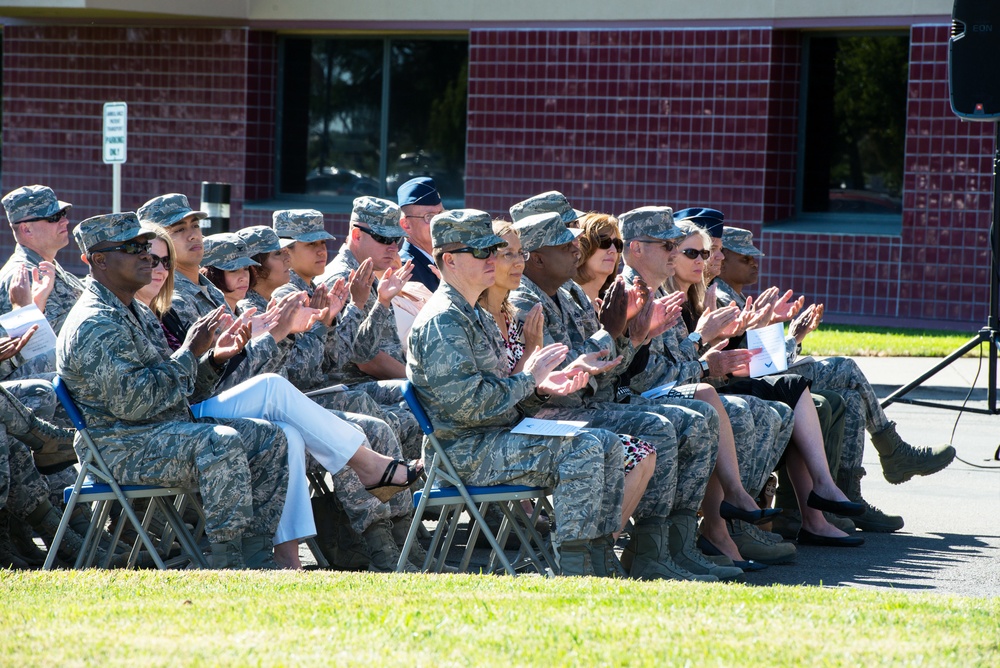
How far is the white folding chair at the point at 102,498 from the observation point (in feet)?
18.6

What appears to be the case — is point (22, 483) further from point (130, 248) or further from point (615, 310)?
point (615, 310)

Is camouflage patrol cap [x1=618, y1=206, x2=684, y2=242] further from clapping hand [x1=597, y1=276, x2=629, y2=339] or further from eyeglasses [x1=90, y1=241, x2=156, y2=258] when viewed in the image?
eyeglasses [x1=90, y1=241, x2=156, y2=258]

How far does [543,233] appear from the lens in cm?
675

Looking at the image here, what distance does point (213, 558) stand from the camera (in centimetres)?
577

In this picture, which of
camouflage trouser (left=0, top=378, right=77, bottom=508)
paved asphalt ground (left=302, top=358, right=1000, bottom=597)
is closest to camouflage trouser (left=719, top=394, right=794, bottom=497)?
paved asphalt ground (left=302, top=358, right=1000, bottom=597)

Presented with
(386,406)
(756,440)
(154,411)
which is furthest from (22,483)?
(756,440)

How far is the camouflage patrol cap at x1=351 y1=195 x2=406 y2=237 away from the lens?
8.33 meters

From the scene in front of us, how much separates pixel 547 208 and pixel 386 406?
131 centimetres

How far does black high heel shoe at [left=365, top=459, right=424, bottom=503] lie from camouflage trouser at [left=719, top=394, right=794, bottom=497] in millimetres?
1660

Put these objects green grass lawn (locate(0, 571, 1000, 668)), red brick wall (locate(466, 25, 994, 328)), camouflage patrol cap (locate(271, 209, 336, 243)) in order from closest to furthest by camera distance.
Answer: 1. green grass lawn (locate(0, 571, 1000, 668))
2. camouflage patrol cap (locate(271, 209, 336, 243))
3. red brick wall (locate(466, 25, 994, 328))

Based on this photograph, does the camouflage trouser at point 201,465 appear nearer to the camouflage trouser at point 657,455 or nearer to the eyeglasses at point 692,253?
the camouflage trouser at point 657,455

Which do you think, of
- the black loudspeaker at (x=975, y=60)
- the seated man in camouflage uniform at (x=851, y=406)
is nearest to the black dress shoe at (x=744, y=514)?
the seated man in camouflage uniform at (x=851, y=406)

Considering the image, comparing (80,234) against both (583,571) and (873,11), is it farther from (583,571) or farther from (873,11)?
(873,11)

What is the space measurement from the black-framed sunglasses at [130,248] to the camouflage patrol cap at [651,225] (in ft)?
8.36
